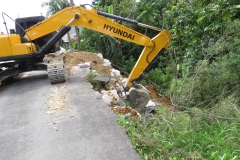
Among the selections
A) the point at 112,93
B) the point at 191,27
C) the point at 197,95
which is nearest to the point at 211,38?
the point at 191,27

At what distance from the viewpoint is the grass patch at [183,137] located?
10.2 ft

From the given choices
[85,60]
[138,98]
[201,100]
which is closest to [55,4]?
[85,60]

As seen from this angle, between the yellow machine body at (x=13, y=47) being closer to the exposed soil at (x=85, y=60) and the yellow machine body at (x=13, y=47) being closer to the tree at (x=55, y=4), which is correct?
the exposed soil at (x=85, y=60)

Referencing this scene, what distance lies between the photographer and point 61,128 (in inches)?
163

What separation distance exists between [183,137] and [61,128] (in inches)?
82.5

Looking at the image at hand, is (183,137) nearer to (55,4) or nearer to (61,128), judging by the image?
(61,128)

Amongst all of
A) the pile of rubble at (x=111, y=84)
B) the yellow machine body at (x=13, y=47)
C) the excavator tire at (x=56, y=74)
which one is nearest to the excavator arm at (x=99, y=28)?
the yellow machine body at (x=13, y=47)

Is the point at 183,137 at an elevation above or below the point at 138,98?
above

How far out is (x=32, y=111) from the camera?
5191mm

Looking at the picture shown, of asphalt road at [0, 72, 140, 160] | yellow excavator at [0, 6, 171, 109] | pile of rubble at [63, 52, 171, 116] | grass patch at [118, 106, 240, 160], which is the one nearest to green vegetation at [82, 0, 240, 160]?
grass patch at [118, 106, 240, 160]

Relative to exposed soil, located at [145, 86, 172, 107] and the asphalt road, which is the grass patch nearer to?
the asphalt road

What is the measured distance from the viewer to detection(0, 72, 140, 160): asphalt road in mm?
3340

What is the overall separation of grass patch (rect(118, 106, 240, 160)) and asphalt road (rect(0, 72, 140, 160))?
0.20m

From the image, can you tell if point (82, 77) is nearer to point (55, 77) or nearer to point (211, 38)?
point (55, 77)
